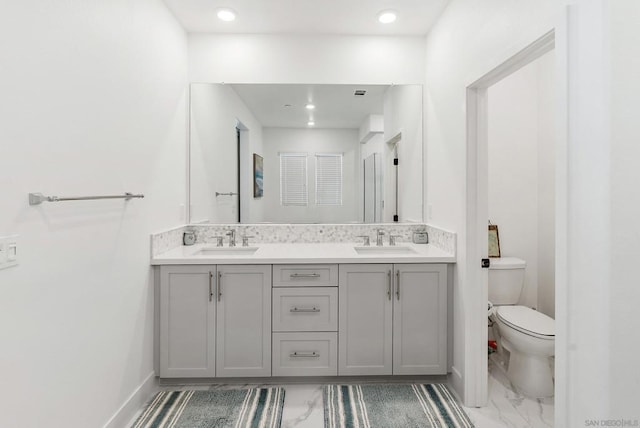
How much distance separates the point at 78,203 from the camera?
4.96 feet

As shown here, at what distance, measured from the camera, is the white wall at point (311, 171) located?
Result: 9.55ft

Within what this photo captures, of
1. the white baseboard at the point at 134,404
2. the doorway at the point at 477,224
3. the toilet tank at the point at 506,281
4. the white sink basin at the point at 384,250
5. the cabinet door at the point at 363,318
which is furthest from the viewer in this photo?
the white sink basin at the point at 384,250

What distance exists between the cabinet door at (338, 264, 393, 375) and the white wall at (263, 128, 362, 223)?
2.35 ft

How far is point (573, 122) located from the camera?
49.3 inches

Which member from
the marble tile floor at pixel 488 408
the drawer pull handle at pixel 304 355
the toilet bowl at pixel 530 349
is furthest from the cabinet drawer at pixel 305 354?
the toilet bowl at pixel 530 349

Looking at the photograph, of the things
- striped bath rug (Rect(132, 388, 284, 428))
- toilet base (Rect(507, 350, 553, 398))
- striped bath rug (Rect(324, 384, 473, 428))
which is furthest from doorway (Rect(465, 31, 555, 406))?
striped bath rug (Rect(132, 388, 284, 428))

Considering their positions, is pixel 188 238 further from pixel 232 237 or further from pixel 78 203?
pixel 78 203

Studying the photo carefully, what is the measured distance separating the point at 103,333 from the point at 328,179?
1851 millimetres

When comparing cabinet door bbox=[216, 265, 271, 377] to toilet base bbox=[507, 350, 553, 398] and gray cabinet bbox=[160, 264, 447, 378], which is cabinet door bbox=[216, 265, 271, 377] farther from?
toilet base bbox=[507, 350, 553, 398]

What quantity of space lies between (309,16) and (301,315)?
2070 millimetres

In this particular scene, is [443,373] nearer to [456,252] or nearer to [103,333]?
[456,252]

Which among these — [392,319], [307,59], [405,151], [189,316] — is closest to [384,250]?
[392,319]

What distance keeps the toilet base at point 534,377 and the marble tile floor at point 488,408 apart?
45 mm

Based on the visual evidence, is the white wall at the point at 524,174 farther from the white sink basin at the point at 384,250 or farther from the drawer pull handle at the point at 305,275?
the drawer pull handle at the point at 305,275
